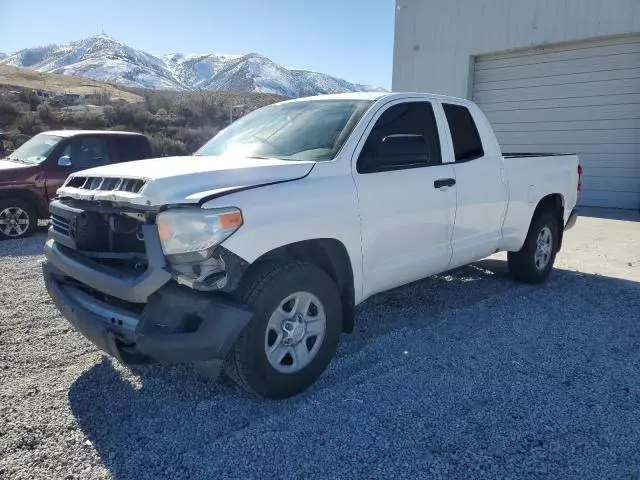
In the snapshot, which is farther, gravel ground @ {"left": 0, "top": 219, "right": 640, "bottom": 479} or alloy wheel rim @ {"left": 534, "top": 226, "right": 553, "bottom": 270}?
alloy wheel rim @ {"left": 534, "top": 226, "right": 553, "bottom": 270}

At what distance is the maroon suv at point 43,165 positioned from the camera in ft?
26.4

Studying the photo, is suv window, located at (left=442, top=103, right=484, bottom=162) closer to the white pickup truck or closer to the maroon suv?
the white pickup truck

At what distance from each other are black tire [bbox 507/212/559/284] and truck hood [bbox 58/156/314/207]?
10.7 ft

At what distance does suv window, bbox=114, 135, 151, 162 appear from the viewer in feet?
29.5

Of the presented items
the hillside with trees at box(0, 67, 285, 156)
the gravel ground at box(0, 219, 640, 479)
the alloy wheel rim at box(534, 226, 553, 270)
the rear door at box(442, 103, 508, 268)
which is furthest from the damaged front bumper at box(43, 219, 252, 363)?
the hillside with trees at box(0, 67, 285, 156)

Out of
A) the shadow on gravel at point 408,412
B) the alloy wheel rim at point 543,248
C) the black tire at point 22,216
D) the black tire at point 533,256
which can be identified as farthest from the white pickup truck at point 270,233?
the black tire at point 22,216

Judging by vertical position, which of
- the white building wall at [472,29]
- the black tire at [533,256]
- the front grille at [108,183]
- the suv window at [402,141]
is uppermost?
the white building wall at [472,29]

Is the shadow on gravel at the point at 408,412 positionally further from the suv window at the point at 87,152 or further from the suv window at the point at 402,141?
the suv window at the point at 87,152

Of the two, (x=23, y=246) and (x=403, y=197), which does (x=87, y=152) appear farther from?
(x=403, y=197)

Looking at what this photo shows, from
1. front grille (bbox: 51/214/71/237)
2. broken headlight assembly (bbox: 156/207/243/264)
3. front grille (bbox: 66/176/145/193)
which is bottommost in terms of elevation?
front grille (bbox: 51/214/71/237)

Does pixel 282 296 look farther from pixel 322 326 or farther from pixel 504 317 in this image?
pixel 504 317

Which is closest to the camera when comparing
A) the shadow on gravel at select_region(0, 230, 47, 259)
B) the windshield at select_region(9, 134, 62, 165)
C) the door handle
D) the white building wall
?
the door handle

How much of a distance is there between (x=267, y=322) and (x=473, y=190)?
98.9 inches

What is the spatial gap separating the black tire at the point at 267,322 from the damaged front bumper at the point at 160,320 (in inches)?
5.6
